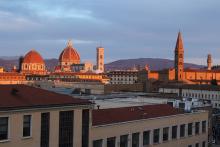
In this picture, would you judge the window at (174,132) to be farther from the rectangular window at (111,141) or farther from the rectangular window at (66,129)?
the rectangular window at (66,129)

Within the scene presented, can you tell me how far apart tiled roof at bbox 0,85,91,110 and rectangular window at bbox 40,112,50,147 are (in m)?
0.73

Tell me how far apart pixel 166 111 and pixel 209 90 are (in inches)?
3192

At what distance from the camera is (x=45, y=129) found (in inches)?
1033

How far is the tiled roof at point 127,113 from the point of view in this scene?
3284 centimetres

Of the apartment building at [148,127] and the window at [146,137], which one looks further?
the window at [146,137]

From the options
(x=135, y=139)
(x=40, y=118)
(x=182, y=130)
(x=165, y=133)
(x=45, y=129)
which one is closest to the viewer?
(x=40, y=118)

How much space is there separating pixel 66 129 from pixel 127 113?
32.1 ft

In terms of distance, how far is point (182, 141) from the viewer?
132 feet

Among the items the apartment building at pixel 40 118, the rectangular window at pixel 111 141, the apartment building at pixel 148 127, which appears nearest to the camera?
the apartment building at pixel 40 118

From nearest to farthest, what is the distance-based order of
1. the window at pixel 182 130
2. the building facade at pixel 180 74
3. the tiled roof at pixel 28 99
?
the tiled roof at pixel 28 99
the window at pixel 182 130
the building facade at pixel 180 74

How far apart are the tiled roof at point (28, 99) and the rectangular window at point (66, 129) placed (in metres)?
0.76

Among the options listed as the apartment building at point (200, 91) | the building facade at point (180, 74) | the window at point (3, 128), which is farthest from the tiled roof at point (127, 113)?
the building facade at point (180, 74)

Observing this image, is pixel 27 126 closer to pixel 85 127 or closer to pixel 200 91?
pixel 85 127

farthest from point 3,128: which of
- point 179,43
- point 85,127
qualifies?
point 179,43
